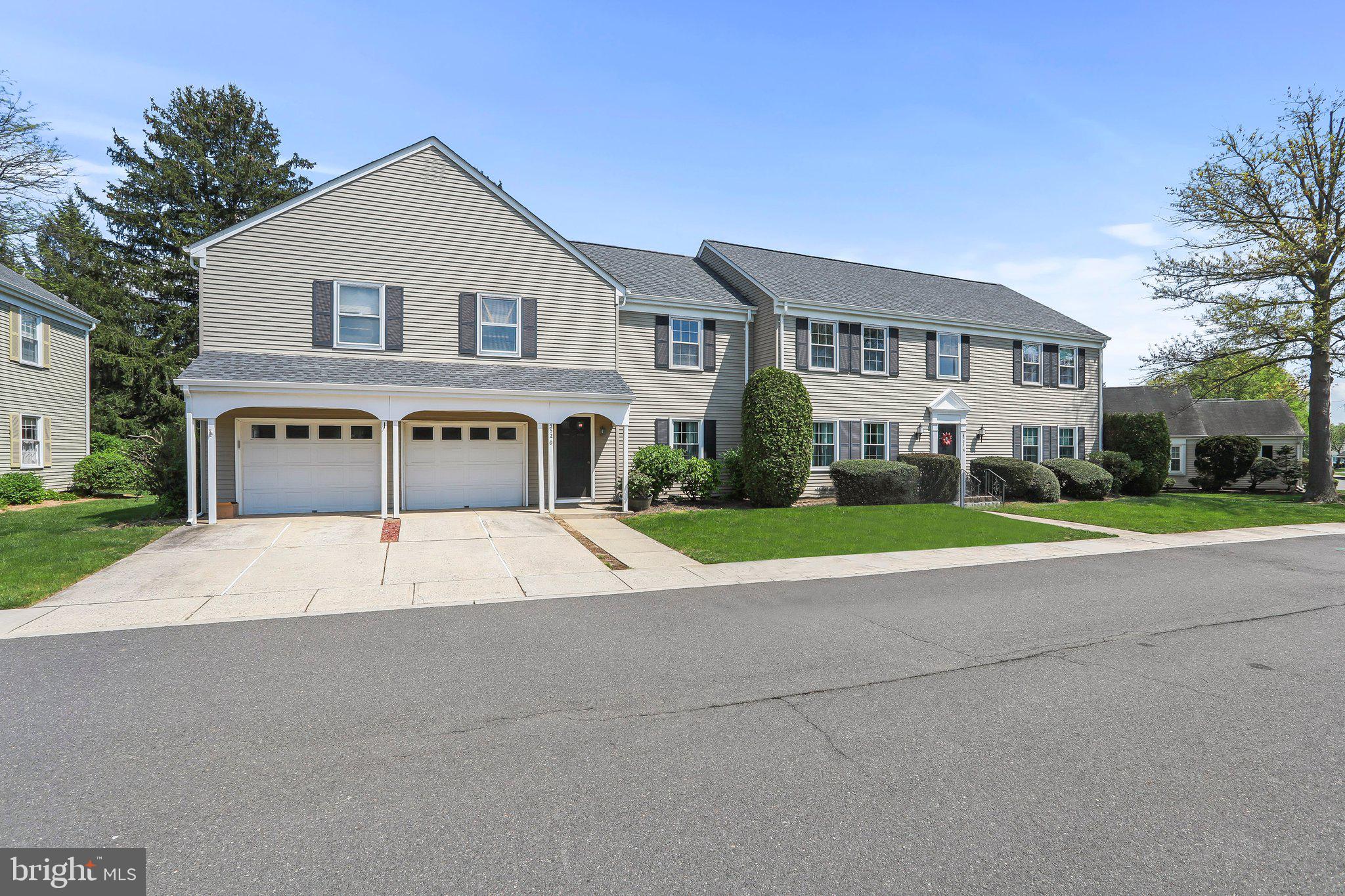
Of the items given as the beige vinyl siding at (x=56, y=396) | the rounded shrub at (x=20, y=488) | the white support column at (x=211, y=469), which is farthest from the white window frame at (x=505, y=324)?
the beige vinyl siding at (x=56, y=396)

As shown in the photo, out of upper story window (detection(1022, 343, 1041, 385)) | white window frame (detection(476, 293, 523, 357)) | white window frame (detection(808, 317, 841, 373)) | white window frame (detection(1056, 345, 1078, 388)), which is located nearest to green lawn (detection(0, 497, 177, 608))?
white window frame (detection(476, 293, 523, 357))

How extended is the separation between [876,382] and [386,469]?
1491cm

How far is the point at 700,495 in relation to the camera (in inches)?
736

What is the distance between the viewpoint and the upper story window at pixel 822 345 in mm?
20344

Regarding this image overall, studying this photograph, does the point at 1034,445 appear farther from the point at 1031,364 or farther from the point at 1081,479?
the point at 1031,364

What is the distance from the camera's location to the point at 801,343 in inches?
789

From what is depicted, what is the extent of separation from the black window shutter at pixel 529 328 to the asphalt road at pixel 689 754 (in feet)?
35.9

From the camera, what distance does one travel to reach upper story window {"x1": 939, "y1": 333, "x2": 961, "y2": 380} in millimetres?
22766

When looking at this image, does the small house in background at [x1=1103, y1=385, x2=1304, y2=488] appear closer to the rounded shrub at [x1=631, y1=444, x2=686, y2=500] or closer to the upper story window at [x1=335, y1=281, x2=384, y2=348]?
the rounded shrub at [x1=631, y1=444, x2=686, y2=500]

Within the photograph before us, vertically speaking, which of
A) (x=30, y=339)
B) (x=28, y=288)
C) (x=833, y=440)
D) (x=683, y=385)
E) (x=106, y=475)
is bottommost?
(x=106, y=475)

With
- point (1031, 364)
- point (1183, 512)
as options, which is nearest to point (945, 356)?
point (1031, 364)

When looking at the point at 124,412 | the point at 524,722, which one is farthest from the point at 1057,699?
the point at 124,412

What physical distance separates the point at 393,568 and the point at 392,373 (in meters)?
6.66

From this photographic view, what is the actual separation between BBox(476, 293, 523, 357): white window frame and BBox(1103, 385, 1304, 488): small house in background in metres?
29.4
